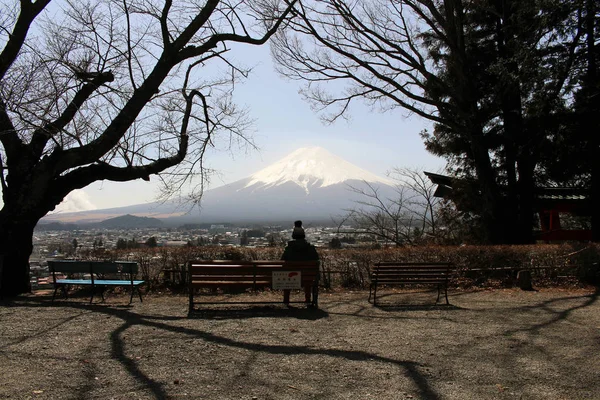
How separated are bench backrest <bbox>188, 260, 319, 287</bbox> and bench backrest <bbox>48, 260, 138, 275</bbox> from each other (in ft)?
4.60

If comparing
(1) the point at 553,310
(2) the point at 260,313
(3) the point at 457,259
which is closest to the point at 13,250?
(2) the point at 260,313

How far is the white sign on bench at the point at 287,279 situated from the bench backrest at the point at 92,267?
2.64m

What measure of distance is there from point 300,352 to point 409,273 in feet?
12.9

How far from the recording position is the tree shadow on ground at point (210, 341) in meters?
4.49

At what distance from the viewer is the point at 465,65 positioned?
17219mm

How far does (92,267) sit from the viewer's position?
29.3 feet

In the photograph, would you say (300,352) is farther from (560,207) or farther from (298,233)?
(560,207)

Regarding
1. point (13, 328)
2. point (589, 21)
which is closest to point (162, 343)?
point (13, 328)

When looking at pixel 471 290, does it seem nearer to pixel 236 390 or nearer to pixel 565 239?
pixel 236 390

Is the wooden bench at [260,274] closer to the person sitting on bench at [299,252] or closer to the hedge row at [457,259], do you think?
the person sitting on bench at [299,252]

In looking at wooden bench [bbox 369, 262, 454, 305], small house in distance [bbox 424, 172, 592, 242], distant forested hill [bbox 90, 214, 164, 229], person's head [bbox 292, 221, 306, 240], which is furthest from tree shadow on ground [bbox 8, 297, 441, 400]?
distant forested hill [bbox 90, 214, 164, 229]

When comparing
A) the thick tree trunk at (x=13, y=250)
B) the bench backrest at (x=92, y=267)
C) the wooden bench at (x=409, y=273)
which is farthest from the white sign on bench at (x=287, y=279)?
the thick tree trunk at (x=13, y=250)

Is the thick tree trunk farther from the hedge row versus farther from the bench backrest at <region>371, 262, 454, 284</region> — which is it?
the bench backrest at <region>371, 262, 454, 284</region>

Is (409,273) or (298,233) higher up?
(298,233)
